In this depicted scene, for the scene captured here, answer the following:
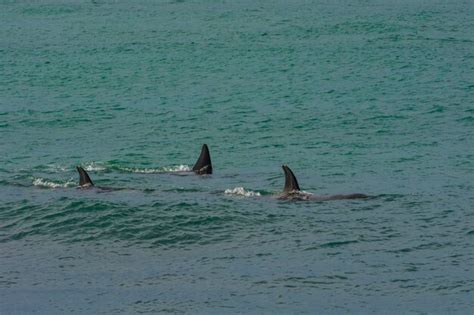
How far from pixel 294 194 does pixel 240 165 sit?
5334 mm

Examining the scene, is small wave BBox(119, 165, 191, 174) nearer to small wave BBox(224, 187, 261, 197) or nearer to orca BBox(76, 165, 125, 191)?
orca BBox(76, 165, 125, 191)

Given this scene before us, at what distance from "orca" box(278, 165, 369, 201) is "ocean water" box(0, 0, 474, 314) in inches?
14.7

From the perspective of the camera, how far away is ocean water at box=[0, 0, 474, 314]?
914 inches

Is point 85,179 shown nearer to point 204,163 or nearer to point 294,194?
point 204,163

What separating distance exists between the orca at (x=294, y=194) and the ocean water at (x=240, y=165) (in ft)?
1.23

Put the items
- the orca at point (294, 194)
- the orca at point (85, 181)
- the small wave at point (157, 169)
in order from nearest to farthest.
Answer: the orca at point (294, 194), the orca at point (85, 181), the small wave at point (157, 169)

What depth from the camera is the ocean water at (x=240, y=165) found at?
76.2 ft

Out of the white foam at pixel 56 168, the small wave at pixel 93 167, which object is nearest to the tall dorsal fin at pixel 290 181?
the small wave at pixel 93 167

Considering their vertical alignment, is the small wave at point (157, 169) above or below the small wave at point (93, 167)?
below

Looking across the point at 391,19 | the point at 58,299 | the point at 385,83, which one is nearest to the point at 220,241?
the point at 58,299

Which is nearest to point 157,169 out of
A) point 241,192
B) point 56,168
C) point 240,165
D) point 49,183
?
point 240,165

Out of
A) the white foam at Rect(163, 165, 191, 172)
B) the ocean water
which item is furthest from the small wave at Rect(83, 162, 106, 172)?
the white foam at Rect(163, 165, 191, 172)

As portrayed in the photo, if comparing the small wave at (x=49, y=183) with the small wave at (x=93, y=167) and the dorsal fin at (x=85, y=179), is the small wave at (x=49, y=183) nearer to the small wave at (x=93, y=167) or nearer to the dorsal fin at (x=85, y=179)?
the dorsal fin at (x=85, y=179)

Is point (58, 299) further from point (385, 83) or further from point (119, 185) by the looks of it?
point (385, 83)
